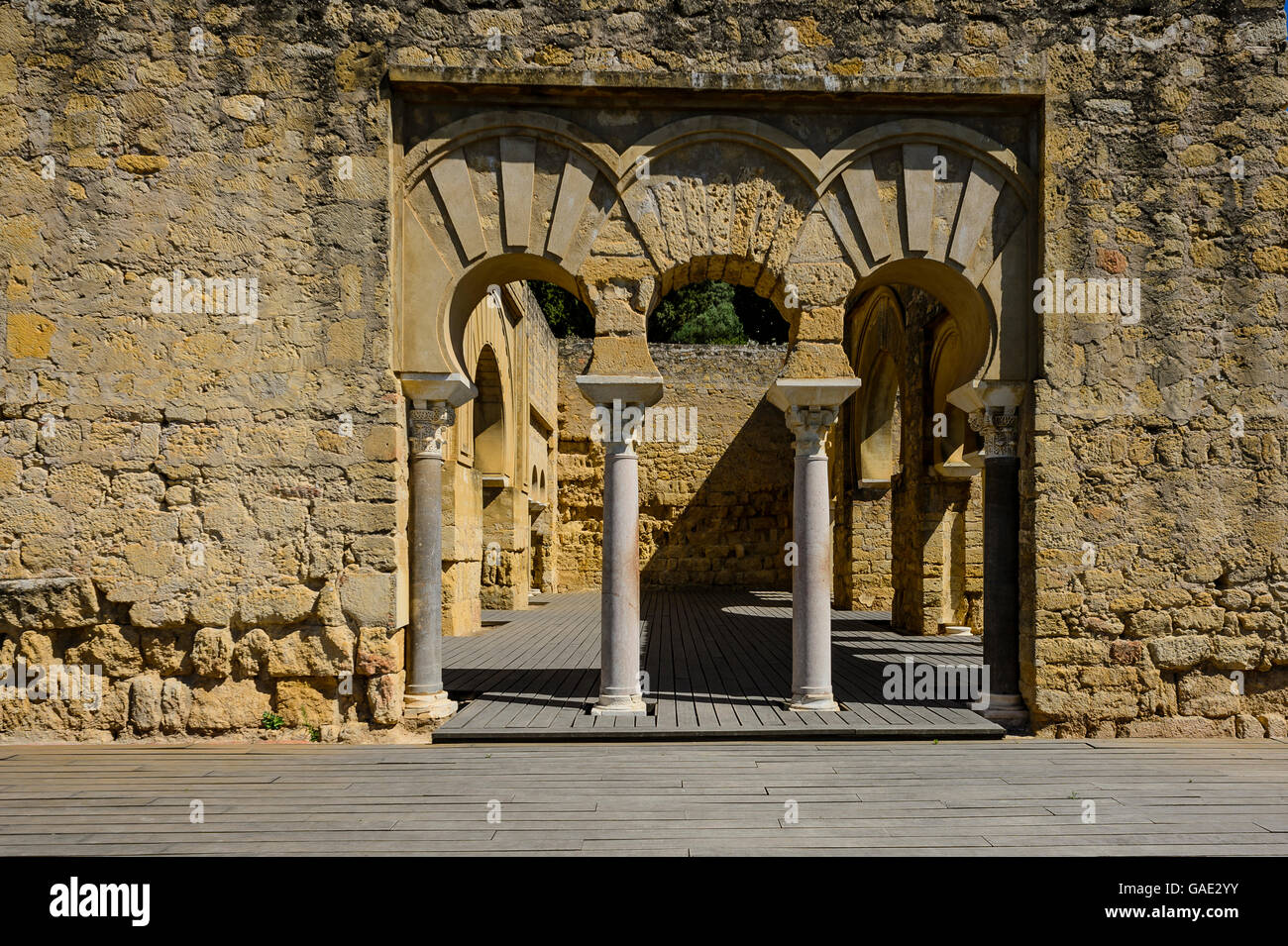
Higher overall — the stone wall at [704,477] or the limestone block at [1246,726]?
the stone wall at [704,477]

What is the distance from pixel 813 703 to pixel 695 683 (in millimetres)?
1386

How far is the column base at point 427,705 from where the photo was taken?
5348mm

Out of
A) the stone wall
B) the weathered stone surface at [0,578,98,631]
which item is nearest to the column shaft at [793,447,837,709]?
the weathered stone surface at [0,578,98,631]

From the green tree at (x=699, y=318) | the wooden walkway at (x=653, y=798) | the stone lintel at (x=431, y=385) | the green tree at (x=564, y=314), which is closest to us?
the wooden walkway at (x=653, y=798)

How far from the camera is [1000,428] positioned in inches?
217

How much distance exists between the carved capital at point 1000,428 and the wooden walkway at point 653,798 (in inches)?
69.9

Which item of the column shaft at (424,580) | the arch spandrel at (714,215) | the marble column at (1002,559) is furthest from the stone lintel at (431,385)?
the marble column at (1002,559)

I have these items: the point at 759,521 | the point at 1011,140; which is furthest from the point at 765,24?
the point at 759,521

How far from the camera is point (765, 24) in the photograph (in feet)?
17.5

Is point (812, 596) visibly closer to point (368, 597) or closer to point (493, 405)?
point (368, 597)

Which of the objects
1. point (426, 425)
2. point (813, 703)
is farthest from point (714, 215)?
point (813, 703)

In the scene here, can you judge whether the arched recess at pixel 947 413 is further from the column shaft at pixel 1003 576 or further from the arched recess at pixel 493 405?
the arched recess at pixel 493 405

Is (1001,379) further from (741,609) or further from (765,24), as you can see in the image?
(741,609)

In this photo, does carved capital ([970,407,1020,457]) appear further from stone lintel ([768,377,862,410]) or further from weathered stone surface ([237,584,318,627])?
weathered stone surface ([237,584,318,627])
